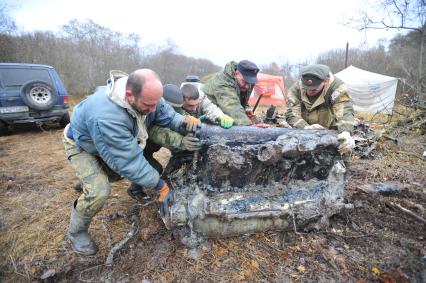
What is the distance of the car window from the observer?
20.8ft

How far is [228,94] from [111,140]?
1673 mm

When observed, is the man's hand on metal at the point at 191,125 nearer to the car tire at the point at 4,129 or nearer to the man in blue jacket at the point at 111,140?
the man in blue jacket at the point at 111,140

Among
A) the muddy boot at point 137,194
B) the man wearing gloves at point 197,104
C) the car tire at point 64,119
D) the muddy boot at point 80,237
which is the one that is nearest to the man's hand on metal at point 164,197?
the muddy boot at point 80,237

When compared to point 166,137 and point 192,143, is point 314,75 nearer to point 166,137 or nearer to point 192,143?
point 192,143

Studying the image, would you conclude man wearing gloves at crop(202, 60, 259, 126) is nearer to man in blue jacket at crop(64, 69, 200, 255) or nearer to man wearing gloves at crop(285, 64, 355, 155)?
man wearing gloves at crop(285, 64, 355, 155)

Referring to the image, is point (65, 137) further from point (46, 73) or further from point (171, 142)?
point (46, 73)

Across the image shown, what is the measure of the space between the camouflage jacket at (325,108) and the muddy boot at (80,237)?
266 centimetres

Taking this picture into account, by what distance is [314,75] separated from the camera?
319 cm

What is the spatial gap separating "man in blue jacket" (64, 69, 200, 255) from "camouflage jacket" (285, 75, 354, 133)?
66.3 inches

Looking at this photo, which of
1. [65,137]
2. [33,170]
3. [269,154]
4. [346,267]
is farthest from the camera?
[33,170]

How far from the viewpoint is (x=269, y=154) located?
2324 mm

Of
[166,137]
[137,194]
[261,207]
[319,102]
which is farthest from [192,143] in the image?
[319,102]

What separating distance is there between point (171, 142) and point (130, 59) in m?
17.6

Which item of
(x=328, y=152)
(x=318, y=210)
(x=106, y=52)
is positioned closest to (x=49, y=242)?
(x=318, y=210)
